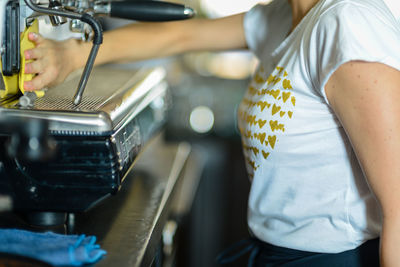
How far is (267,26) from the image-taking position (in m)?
1.12

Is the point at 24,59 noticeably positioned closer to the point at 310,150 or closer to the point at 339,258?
the point at 310,150

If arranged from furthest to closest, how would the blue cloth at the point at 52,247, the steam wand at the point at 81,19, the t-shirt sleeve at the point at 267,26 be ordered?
1. the t-shirt sleeve at the point at 267,26
2. the steam wand at the point at 81,19
3. the blue cloth at the point at 52,247

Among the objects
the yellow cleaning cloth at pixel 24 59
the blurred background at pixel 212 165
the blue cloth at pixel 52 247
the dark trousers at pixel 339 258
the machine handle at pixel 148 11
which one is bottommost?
the blurred background at pixel 212 165

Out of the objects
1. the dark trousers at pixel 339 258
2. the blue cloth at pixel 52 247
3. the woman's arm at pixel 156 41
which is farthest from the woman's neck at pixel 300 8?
the blue cloth at pixel 52 247

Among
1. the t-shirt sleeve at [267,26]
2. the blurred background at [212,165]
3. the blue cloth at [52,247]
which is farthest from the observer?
the blurred background at [212,165]

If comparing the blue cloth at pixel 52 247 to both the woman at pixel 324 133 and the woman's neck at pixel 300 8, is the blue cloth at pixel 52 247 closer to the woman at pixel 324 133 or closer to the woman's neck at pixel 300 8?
the woman at pixel 324 133

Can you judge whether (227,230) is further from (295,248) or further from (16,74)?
(16,74)

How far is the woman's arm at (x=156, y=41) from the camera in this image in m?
0.97

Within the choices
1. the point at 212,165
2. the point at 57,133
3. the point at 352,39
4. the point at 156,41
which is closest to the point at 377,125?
the point at 352,39

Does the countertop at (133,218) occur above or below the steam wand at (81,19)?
below

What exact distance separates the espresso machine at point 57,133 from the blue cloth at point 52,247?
0.22ft

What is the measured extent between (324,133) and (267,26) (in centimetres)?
41

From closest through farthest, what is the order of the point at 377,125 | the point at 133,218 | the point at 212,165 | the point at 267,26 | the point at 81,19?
the point at 377,125 < the point at 81,19 < the point at 133,218 < the point at 267,26 < the point at 212,165

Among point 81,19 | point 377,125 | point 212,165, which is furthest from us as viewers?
point 212,165
